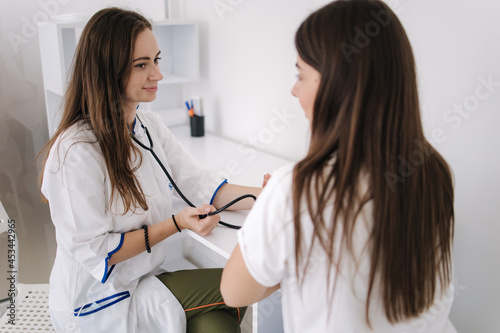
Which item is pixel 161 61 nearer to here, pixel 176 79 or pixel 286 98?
pixel 176 79

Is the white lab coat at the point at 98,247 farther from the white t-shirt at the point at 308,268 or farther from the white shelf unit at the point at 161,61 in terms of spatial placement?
the white shelf unit at the point at 161,61

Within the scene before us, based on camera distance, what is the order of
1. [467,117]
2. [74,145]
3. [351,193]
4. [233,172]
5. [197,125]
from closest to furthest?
[351,193] < [74,145] < [467,117] < [233,172] < [197,125]

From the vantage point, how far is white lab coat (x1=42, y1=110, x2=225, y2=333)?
3.47 ft

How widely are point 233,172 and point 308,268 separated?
90 cm

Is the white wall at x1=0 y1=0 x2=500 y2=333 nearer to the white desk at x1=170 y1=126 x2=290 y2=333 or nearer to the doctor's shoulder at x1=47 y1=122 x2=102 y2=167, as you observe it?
the white desk at x1=170 y1=126 x2=290 y2=333

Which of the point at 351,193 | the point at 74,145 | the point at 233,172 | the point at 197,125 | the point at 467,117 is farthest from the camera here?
the point at 197,125

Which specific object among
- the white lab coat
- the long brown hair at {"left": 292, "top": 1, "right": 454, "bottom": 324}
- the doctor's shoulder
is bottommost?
the white lab coat

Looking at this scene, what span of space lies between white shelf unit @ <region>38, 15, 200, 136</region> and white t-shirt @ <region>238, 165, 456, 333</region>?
1192mm

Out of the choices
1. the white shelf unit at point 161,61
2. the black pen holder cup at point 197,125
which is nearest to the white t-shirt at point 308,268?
the white shelf unit at point 161,61

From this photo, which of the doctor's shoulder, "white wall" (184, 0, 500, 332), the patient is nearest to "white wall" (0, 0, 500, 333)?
"white wall" (184, 0, 500, 332)

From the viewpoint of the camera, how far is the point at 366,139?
682 mm

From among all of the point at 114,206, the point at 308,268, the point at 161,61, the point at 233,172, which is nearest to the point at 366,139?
the point at 308,268

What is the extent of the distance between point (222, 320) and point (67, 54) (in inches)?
50.3

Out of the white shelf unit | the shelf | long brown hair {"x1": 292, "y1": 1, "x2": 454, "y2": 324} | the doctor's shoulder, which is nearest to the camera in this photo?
long brown hair {"x1": 292, "y1": 1, "x2": 454, "y2": 324}
